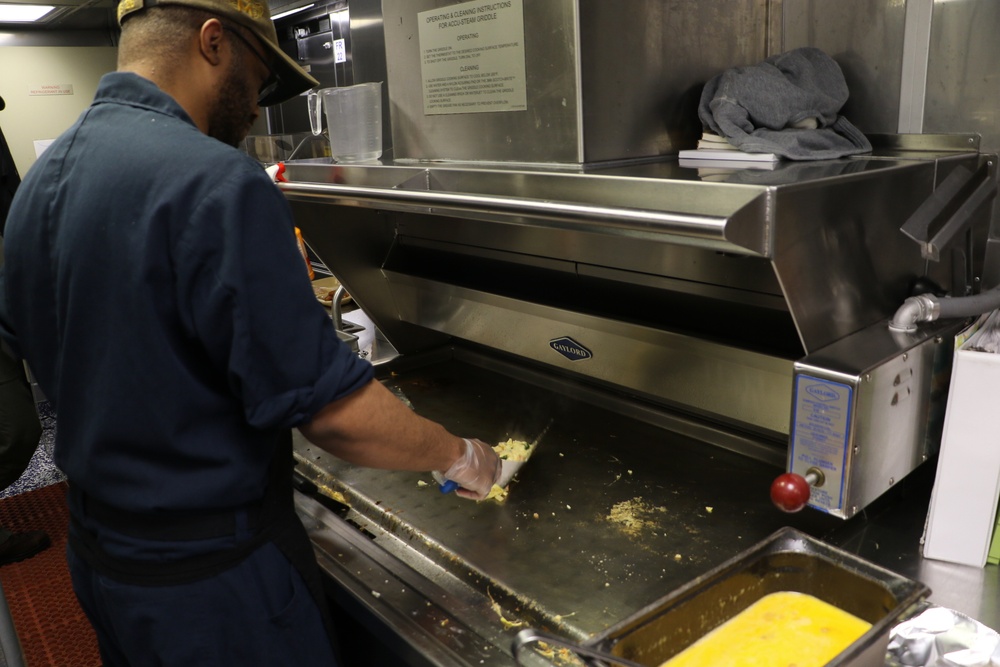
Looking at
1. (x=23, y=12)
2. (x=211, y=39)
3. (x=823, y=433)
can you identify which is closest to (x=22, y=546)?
(x=211, y=39)

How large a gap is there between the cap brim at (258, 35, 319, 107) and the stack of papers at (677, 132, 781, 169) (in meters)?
0.64

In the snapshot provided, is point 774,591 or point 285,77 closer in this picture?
point 774,591

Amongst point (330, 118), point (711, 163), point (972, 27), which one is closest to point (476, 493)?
point (711, 163)

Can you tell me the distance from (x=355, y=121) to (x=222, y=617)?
1063 millimetres

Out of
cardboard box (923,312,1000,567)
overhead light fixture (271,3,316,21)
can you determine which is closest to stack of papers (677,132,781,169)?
cardboard box (923,312,1000,567)

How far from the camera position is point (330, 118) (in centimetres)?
179

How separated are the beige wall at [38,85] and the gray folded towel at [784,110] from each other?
207 inches

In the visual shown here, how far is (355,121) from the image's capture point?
5.71 ft

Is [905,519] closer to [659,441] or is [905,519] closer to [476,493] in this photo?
[659,441]

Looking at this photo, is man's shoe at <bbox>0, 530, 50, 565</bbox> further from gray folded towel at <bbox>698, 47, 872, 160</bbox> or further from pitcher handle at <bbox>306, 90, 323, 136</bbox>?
gray folded towel at <bbox>698, 47, 872, 160</bbox>

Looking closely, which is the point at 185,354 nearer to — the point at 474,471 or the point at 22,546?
the point at 474,471

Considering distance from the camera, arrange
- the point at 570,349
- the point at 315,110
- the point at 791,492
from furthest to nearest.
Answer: the point at 315,110, the point at 570,349, the point at 791,492

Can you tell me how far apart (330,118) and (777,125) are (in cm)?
100

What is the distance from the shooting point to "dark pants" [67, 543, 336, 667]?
3.75ft
